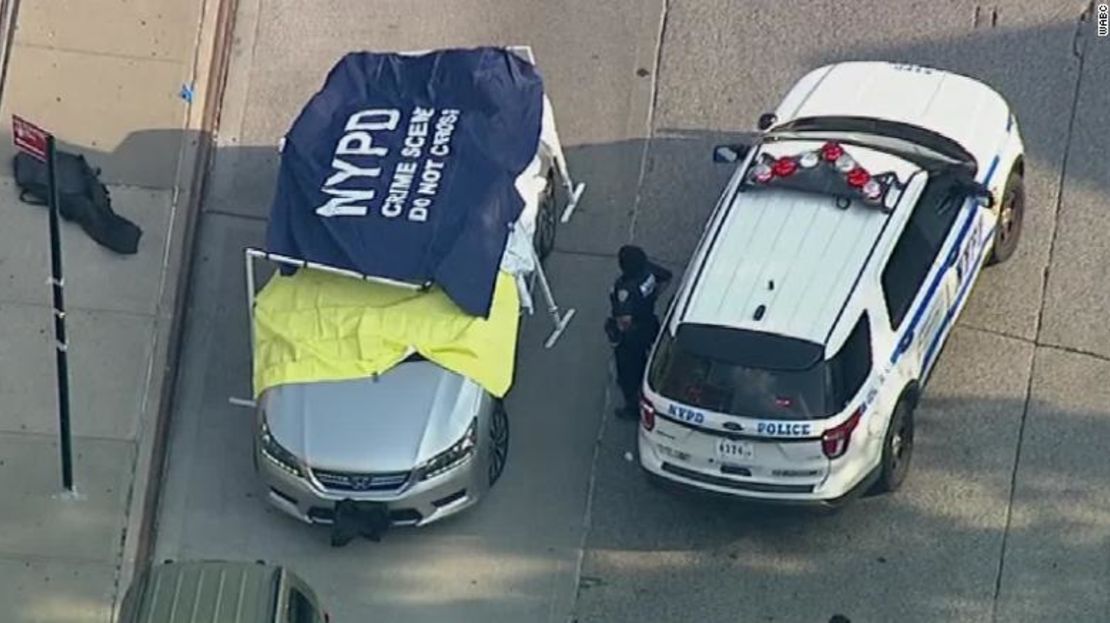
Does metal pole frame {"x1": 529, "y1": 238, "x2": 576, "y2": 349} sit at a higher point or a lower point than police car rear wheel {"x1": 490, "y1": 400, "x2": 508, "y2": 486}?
higher

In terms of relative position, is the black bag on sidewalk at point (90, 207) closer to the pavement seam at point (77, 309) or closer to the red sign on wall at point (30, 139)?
the pavement seam at point (77, 309)

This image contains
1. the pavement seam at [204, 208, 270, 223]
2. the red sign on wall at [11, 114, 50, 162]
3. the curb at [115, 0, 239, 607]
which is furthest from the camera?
the pavement seam at [204, 208, 270, 223]

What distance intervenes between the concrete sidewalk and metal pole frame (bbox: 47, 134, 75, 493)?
0.76ft

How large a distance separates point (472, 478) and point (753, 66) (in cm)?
427

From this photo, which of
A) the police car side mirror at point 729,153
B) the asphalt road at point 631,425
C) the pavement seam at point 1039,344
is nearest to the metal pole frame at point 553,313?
the asphalt road at point 631,425

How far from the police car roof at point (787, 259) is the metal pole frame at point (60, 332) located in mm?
A: 3991

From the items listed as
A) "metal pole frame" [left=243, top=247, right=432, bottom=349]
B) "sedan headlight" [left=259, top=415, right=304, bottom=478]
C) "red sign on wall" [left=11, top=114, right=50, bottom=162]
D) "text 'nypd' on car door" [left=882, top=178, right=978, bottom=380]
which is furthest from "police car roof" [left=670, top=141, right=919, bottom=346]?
"red sign on wall" [left=11, top=114, right=50, bottom=162]

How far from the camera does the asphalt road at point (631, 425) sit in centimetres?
1603

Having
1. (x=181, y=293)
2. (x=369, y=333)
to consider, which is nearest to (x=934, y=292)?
(x=369, y=333)

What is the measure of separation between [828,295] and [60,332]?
4.99m

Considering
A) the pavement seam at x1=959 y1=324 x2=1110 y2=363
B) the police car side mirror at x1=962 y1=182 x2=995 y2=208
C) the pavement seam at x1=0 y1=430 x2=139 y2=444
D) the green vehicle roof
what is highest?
the police car side mirror at x1=962 y1=182 x2=995 y2=208

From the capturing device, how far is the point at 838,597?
52.1 feet

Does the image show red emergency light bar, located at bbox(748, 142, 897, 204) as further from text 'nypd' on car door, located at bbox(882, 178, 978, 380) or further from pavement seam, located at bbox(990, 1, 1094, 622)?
pavement seam, located at bbox(990, 1, 1094, 622)

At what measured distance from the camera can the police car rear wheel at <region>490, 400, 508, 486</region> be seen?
53.8 feet
